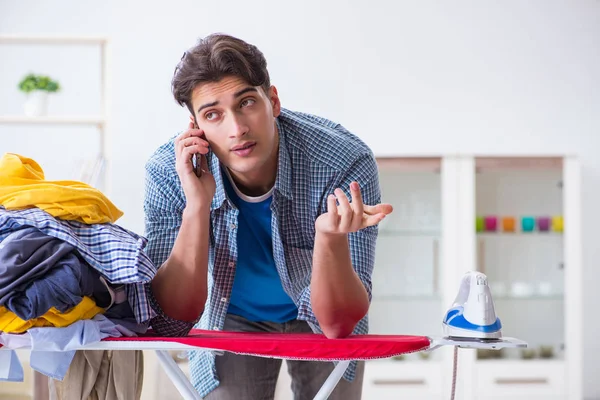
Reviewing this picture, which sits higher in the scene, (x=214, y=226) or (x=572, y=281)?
(x=214, y=226)

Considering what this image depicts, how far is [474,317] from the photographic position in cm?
146

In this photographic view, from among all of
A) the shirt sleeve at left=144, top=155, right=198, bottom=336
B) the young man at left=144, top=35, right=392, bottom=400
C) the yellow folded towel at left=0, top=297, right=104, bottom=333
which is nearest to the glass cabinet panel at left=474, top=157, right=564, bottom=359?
the young man at left=144, top=35, right=392, bottom=400

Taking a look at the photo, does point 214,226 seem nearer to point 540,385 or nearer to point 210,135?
point 210,135

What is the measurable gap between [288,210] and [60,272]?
1.78ft

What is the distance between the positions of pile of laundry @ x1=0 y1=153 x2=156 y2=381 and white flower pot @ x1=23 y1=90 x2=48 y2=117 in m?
2.56

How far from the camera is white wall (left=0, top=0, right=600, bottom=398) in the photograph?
4648 mm

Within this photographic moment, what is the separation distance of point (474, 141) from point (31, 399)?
2.84m

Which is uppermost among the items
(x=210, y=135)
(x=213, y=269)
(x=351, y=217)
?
(x=210, y=135)

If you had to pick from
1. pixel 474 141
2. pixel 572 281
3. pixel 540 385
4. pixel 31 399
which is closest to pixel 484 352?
pixel 540 385

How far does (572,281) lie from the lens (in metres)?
4.13

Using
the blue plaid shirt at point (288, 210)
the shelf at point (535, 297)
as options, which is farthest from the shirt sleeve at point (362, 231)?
the shelf at point (535, 297)

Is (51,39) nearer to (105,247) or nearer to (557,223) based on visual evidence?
(105,247)

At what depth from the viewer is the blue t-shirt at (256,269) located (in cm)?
178

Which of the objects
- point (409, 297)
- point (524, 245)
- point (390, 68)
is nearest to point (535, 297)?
point (524, 245)
